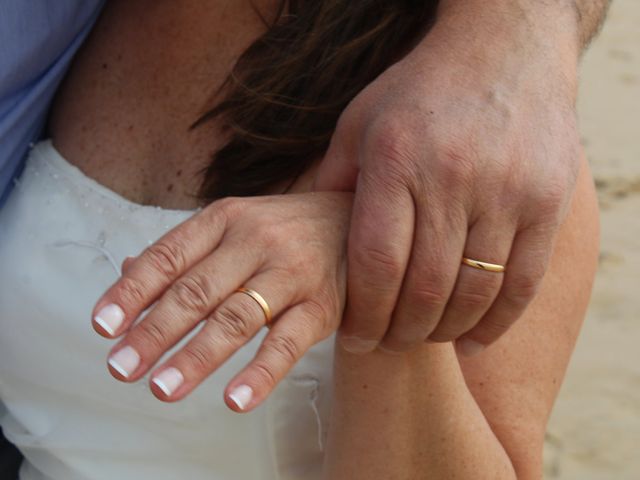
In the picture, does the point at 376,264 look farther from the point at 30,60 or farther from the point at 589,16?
the point at 30,60

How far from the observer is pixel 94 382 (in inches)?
51.9

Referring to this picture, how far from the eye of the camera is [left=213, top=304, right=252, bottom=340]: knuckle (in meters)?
0.84

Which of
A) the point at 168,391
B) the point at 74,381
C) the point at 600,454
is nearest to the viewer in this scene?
the point at 168,391

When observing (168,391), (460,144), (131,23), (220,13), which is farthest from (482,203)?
(131,23)

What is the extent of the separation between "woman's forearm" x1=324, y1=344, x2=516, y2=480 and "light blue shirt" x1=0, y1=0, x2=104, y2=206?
1.62ft

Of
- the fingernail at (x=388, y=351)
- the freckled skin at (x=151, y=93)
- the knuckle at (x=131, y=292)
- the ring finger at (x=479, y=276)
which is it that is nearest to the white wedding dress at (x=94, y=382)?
the freckled skin at (x=151, y=93)

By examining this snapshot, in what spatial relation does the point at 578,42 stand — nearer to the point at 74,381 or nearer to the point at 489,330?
the point at 489,330

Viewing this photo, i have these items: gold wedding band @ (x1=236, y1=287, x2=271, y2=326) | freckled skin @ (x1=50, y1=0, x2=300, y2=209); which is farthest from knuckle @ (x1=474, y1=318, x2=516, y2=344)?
freckled skin @ (x1=50, y1=0, x2=300, y2=209)

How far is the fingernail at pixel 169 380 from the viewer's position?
0.81 m

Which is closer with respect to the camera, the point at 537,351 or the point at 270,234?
the point at 270,234

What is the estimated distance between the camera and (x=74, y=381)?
1.33 meters

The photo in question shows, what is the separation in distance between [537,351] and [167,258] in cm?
51

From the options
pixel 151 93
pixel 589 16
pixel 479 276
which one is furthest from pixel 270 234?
pixel 151 93

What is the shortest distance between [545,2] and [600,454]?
1.96 m
